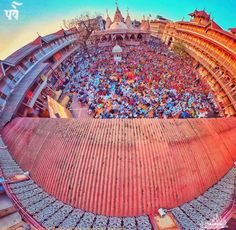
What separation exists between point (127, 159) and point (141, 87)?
12467 millimetres

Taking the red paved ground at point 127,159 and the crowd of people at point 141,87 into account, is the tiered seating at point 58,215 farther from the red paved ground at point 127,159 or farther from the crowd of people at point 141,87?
the crowd of people at point 141,87

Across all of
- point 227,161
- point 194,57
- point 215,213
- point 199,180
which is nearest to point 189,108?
point 227,161

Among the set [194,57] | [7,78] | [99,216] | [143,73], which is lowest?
[99,216]

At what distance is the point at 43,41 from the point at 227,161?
89.2 feet

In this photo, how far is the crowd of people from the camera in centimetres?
1617

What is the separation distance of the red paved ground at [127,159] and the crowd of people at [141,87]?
6.53m

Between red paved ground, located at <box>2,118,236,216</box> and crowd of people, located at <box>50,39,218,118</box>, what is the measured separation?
21.4 ft

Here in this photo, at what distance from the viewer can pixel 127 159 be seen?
7.67m

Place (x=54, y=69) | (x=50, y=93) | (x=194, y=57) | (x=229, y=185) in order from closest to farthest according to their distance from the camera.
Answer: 1. (x=229, y=185)
2. (x=50, y=93)
3. (x=54, y=69)
4. (x=194, y=57)

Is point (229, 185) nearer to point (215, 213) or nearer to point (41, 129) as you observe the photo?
point (215, 213)

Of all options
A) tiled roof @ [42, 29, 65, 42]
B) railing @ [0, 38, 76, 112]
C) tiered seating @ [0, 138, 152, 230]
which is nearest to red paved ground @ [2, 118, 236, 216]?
tiered seating @ [0, 138, 152, 230]

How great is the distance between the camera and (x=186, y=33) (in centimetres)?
3384

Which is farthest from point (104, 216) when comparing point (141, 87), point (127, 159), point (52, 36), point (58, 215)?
point (52, 36)

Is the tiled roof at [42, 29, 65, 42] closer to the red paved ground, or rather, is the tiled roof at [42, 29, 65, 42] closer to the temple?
the temple
